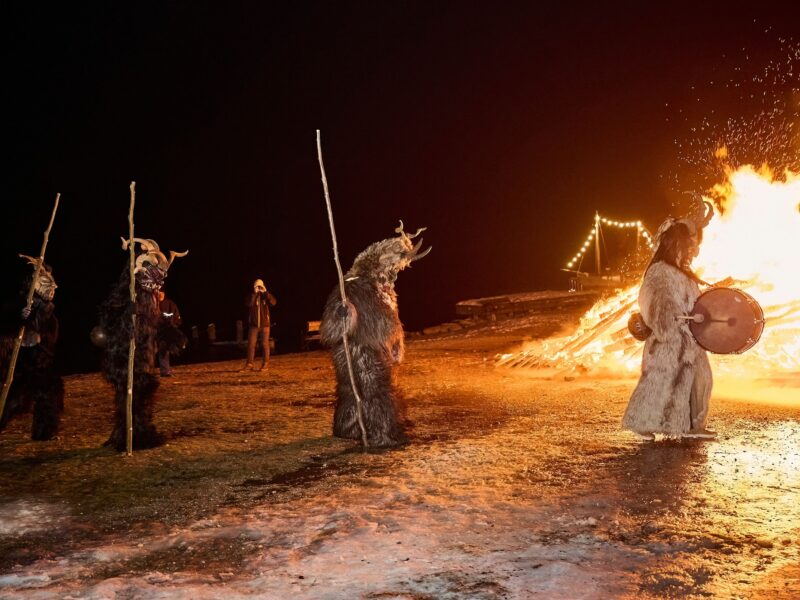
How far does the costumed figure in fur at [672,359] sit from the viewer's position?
8117 mm

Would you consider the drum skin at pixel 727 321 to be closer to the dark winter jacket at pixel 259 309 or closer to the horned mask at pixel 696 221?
the horned mask at pixel 696 221

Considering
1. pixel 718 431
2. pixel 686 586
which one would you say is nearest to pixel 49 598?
pixel 686 586

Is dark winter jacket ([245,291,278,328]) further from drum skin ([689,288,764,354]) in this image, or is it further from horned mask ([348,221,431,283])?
drum skin ([689,288,764,354])

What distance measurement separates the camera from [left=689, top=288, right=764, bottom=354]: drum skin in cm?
797

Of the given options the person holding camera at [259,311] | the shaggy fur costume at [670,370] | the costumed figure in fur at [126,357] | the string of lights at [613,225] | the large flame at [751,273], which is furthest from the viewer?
the string of lights at [613,225]

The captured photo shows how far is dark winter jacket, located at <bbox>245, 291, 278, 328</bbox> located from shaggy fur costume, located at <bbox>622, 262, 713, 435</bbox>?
886 centimetres

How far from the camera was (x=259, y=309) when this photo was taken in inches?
613

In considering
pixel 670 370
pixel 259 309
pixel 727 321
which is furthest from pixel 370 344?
pixel 259 309

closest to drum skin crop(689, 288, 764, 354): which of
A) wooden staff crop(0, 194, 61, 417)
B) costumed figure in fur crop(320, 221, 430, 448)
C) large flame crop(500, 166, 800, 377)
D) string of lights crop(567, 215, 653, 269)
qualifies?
costumed figure in fur crop(320, 221, 430, 448)

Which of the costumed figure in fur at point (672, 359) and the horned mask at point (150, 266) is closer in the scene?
the costumed figure in fur at point (672, 359)

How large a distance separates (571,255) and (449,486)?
69.0 m

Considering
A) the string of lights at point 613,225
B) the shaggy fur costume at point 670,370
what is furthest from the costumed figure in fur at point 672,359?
the string of lights at point 613,225

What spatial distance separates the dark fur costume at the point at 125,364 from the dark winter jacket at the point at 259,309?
6.81 meters

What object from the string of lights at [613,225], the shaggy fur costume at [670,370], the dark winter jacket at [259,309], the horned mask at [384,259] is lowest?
the shaggy fur costume at [670,370]
